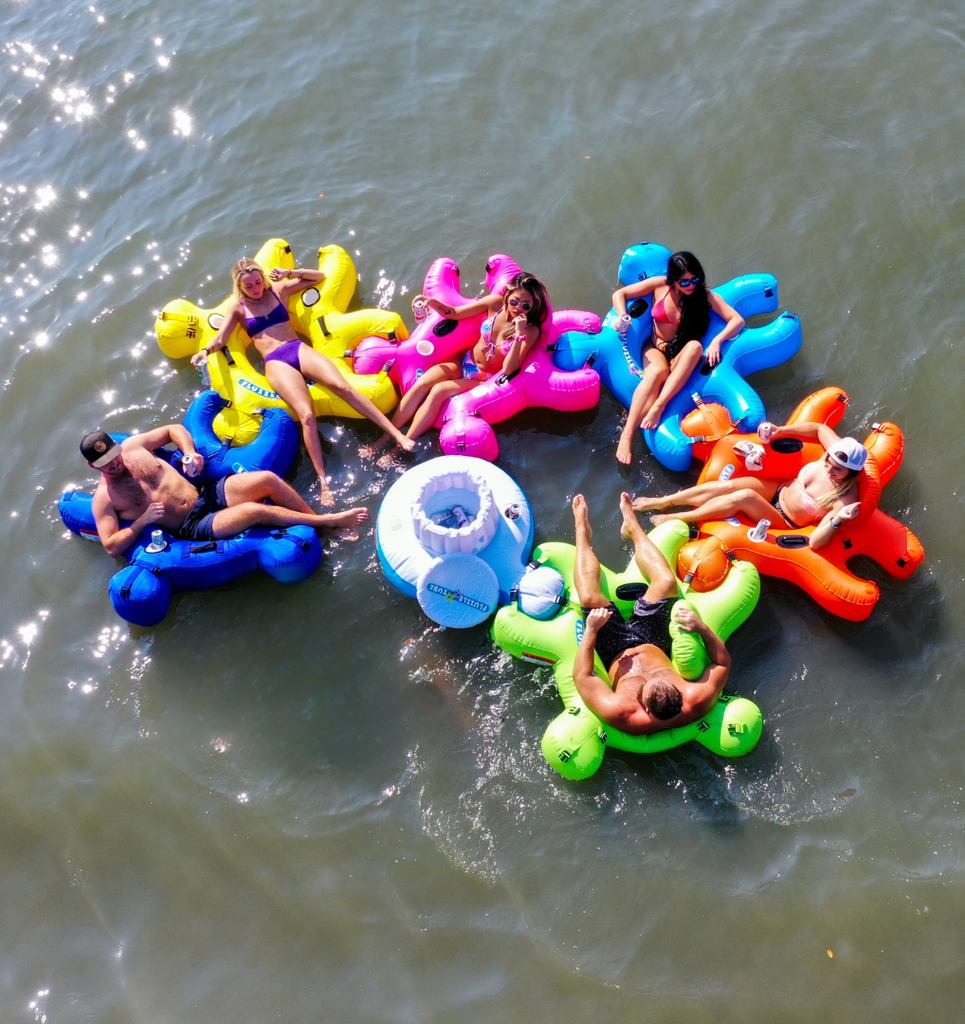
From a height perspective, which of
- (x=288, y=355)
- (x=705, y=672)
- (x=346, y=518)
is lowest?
(x=705, y=672)

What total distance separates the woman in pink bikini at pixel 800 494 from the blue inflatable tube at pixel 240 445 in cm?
286

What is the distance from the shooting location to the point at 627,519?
18.1 feet

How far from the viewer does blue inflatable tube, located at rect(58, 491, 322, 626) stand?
5293 mm

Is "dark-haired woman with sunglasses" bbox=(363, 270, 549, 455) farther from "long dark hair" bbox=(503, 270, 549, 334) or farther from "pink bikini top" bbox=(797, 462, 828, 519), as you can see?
"pink bikini top" bbox=(797, 462, 828, 519)

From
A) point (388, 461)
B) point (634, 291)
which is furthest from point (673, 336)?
point (388, 461)

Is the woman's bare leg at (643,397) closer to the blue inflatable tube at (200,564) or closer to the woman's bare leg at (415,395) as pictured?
the woman's bare leg at (415,395)

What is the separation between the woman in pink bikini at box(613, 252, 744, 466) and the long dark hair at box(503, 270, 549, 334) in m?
0.67

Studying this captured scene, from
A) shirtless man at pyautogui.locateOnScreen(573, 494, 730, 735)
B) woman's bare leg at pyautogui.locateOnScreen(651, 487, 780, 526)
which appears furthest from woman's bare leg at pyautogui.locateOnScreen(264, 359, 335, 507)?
woman's bare leg at pyautogui.locateOnScreen(651, 487, 780, 526)

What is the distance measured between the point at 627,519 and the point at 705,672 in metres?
1.31

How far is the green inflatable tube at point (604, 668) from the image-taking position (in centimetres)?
456

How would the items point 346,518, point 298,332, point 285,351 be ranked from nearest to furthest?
point 346,518 → point 285,351 → point 298,332

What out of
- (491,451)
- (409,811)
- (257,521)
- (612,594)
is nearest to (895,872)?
(612,594)

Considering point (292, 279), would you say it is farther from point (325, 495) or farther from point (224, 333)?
point (325, 495)

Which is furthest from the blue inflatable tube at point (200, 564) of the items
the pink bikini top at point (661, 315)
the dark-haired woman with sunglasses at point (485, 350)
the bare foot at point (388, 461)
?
the pink bikini top at point (661, 315)
